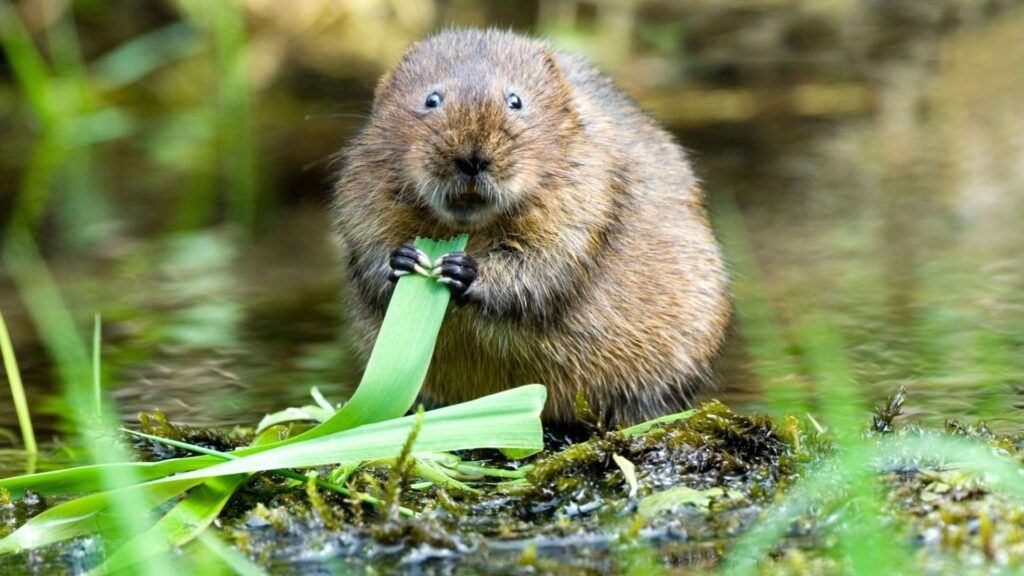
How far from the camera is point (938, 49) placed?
11945 mm

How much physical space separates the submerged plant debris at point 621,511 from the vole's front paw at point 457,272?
56cm

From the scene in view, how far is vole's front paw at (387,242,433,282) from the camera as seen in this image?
389cm

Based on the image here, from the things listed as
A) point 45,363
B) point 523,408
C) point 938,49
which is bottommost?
point 45,363

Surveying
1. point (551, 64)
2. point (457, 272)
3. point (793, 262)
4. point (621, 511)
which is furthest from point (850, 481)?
point (793, 262)

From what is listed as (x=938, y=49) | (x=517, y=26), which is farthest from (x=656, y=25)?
(x=938, y=49)

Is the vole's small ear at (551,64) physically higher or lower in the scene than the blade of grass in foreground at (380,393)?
higher

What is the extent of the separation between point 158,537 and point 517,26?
9.53 m

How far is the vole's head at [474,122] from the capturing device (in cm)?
393

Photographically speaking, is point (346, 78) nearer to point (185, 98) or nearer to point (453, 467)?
point (185, 98)

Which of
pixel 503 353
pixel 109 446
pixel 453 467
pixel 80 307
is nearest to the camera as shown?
pixel 109 446

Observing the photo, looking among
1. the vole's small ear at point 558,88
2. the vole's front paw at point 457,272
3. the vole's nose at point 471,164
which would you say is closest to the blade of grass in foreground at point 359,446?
the vole's front paw at point 457,272

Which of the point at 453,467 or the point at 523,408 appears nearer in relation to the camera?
the point at 523,408

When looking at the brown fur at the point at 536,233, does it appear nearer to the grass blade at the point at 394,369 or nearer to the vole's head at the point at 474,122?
the vole's head at the point at 474,122

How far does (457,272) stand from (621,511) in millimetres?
960
